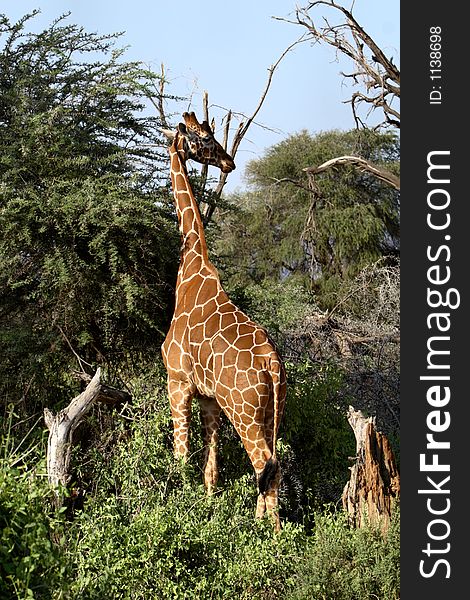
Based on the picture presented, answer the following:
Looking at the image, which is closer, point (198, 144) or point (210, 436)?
point (210, 436)

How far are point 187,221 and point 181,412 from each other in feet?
4.84

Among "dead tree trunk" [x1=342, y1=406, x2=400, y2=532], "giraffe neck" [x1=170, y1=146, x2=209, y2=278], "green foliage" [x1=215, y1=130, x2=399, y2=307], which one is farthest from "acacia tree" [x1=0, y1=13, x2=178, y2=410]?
"green foliage" [x1=215, y1=130, x2=399, y2=307]

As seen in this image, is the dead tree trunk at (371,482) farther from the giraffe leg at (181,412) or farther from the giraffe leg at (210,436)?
the giraffe leg at (181,412)

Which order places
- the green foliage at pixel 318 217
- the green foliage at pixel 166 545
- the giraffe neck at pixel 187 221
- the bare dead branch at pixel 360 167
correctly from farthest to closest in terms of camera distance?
the green foliage at pixel 318 217, the bare dead branch at pixel 360 167, the giraffe neck at pixel 187 221, the green foliage at pixel 166 545

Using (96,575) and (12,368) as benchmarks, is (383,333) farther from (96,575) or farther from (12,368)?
(96,575)

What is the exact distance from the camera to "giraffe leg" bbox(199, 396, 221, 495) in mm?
6852

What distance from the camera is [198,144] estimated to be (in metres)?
7.29

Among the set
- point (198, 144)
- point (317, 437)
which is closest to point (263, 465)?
point (317, 437)

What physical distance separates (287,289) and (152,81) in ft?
20.6

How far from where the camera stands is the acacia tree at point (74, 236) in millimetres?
7926

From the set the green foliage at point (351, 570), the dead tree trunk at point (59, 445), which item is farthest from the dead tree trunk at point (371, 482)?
the dead tree trunk at point (59, 445)

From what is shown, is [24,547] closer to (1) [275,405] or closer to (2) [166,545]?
(2) [166,545]

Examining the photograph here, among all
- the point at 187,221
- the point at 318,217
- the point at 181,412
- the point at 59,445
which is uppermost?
the point at 318,217

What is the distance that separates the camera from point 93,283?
26.6ft
